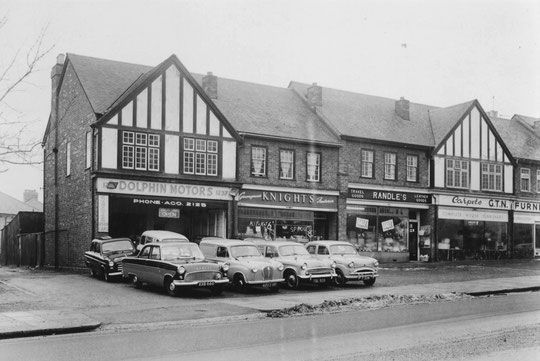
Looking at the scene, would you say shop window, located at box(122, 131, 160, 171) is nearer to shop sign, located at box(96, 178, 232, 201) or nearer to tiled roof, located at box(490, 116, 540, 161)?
shop sign, located at box(96, 178, 232, 201)

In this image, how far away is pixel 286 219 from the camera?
30484mm

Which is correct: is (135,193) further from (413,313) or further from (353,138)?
(413,313)

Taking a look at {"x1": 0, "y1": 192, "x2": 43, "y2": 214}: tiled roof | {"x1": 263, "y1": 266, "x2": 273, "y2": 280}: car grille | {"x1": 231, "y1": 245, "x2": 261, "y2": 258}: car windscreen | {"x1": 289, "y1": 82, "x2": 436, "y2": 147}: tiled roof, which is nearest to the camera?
{"x1": 263, "y1": 266, "x2": 273, "y2": 280}: car grille

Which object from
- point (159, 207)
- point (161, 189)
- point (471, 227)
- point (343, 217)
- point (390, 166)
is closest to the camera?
point (161, 189)

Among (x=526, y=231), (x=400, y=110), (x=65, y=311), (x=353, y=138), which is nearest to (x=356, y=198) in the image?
(x=353, y=138)

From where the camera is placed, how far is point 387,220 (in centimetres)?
3359

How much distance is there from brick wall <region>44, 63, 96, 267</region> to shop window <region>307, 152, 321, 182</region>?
11.1 metres

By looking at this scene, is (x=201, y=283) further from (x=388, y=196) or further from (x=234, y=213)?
(x=388, y=196)

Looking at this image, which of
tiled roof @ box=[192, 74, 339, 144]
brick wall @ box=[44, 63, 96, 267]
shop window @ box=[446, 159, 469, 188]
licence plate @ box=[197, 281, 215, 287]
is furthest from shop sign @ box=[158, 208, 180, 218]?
shop window @ box=[446, 159, 469, 188]

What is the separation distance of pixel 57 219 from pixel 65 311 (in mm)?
18014

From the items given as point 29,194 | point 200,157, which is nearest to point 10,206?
point 29,194

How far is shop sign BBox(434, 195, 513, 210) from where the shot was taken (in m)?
35.1

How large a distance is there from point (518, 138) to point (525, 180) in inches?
134

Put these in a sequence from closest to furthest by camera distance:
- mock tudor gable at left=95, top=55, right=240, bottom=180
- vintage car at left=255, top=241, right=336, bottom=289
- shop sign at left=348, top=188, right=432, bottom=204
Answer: vintage car at left=255, top=241, right=336, bottom=289, mock tudor gable at left=95, top=55, right=240, bottom=180, shop sign at left=348, top=188, right=432, bottom=204
